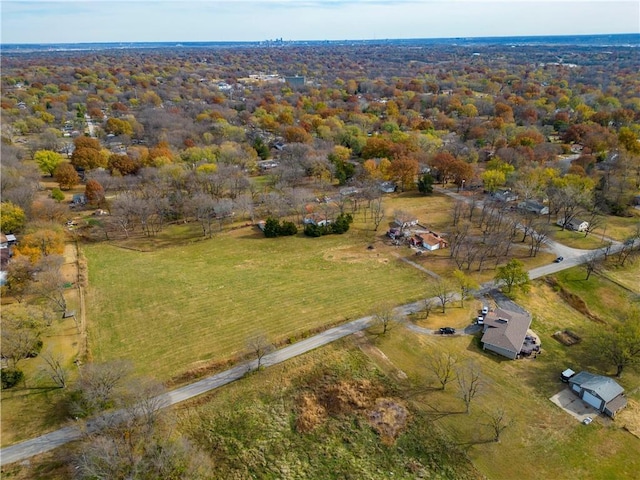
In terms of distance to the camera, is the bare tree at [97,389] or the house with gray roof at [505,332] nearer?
the bare tree at [97,389]

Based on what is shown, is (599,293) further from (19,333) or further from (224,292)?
(19,333)

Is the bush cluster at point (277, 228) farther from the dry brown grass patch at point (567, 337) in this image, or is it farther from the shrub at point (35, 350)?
the dry brown grass patch at point (567, 337)

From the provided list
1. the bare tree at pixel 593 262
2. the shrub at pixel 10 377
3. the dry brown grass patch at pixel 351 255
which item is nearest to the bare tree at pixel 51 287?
the shrub at pixel 10 377

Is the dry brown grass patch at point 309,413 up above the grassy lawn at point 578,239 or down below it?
above

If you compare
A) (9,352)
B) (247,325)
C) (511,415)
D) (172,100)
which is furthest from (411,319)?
(172,100)

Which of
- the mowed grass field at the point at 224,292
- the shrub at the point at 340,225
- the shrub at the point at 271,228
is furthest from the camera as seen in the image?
the shrub at the point at 340,225

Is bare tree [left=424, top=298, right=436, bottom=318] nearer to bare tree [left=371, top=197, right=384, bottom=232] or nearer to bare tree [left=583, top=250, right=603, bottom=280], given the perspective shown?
bare tree [left=583, top=250, right=603, bottom=280]

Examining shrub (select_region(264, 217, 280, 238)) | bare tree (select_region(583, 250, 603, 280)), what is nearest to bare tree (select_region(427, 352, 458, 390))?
bare tree (select_region(583, 250, 603, 280))

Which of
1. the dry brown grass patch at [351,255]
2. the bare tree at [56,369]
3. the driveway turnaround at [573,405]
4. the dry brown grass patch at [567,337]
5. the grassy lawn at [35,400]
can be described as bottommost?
the dry brown grass patch at [567,337]
